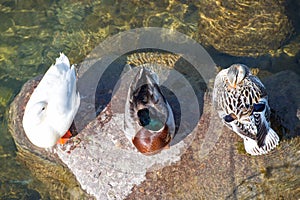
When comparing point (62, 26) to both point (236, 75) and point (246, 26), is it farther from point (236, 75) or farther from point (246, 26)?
point (236, 75)

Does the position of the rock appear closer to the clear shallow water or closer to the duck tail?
the clear shallow water

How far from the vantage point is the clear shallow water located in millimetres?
6227

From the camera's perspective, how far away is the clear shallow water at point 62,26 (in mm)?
6227

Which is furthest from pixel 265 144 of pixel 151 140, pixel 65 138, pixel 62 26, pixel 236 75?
pixel 62 26

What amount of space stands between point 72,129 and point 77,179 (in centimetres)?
60

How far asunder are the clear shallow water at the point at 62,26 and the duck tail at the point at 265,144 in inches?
84.8

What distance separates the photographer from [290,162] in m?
4.27

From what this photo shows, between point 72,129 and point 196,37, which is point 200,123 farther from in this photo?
point 196,37

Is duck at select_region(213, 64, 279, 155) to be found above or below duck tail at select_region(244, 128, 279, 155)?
above

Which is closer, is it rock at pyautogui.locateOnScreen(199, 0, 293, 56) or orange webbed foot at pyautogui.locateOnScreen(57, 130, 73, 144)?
orange webbed foot at pyautogui.locateOnScreen(57, 130, 73, 144)

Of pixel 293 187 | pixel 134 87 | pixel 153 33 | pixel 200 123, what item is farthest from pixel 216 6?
pixel 293 187

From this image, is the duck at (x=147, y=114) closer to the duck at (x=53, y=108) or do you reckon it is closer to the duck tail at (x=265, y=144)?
the duck at (x=53, y=108)

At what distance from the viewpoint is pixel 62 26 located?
648 cm

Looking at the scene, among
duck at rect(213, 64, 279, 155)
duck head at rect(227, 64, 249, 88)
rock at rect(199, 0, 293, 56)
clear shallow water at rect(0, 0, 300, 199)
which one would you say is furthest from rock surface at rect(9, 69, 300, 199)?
clear shallow water at rect(0, 0, 300, 199)
